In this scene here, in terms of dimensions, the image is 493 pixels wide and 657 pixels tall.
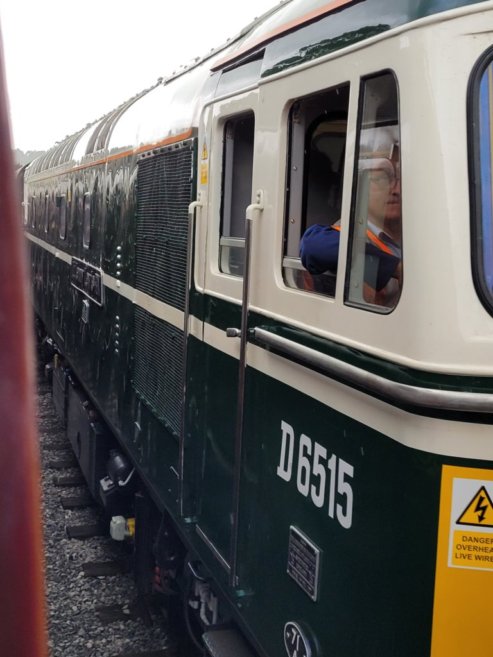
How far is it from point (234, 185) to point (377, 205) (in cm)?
134

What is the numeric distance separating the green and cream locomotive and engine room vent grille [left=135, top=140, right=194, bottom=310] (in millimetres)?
24

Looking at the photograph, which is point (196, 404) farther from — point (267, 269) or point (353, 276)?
point (353, 276)

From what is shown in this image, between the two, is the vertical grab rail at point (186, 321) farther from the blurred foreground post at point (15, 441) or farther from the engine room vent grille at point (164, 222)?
the blurred foreground post at point (15, 441)

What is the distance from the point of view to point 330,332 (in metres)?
2.34

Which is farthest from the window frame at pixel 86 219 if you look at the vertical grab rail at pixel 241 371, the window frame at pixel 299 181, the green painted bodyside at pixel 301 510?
the window frame at pixel 299 181

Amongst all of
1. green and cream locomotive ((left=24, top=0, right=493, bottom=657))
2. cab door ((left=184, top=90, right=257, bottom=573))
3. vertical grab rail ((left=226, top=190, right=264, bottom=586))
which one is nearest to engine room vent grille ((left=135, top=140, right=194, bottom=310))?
green and cream locomotive ((left=24, top=0, right=493, bottom=657))

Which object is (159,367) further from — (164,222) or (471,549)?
(471,549)

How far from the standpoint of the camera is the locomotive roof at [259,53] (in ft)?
6.98

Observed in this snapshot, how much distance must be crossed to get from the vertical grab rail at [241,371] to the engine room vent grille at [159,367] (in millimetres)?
953

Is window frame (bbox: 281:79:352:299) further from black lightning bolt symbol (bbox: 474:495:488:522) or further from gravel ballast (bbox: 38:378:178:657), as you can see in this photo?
gravel ballast (bbox: 38:378:178:657)

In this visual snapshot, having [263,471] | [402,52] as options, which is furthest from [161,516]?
[402,52]

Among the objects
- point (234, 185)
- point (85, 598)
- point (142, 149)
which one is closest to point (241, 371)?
point (234, 185)

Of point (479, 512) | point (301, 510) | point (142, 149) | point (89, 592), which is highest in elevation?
point (142, 149)

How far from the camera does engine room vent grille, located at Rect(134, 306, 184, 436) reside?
13.2 feet
